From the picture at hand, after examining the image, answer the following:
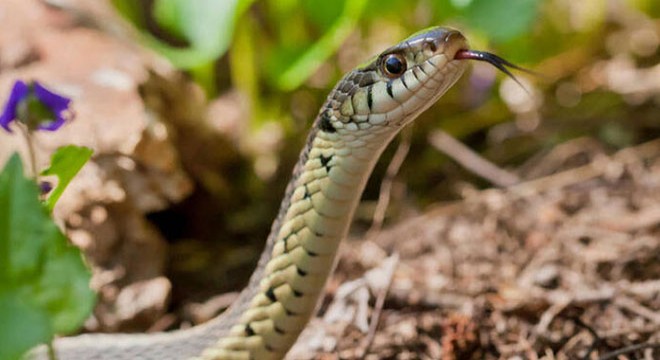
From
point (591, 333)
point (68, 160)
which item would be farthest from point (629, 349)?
point (68, 160)

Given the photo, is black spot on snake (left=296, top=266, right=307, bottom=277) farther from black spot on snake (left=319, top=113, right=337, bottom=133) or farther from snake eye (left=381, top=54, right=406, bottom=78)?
snake eye (left=381, top=54, right=406, bottom=78)

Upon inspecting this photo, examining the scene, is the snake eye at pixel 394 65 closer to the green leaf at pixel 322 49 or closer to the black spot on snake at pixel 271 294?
the black spot on snake at pixel 271 294

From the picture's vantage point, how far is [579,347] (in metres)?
1.54

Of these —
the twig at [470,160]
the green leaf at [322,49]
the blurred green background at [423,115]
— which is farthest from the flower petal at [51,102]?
the twig at [470,160]

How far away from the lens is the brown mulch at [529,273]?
62.1 inches

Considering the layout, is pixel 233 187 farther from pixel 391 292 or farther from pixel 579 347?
pixel 579 347

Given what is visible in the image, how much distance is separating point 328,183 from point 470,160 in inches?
46.7

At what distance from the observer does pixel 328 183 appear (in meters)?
1.33

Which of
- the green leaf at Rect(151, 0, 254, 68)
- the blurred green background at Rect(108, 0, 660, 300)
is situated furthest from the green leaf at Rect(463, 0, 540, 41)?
the green leaf at Rect(151, 0, 254, 68)

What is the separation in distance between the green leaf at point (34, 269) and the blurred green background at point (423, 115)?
3.71ft

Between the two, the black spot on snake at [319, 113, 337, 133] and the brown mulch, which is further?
the brown mulch

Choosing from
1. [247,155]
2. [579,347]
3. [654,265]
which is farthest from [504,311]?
[247,155]

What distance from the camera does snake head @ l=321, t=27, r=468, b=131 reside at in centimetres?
125

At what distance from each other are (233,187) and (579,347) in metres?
1.19
